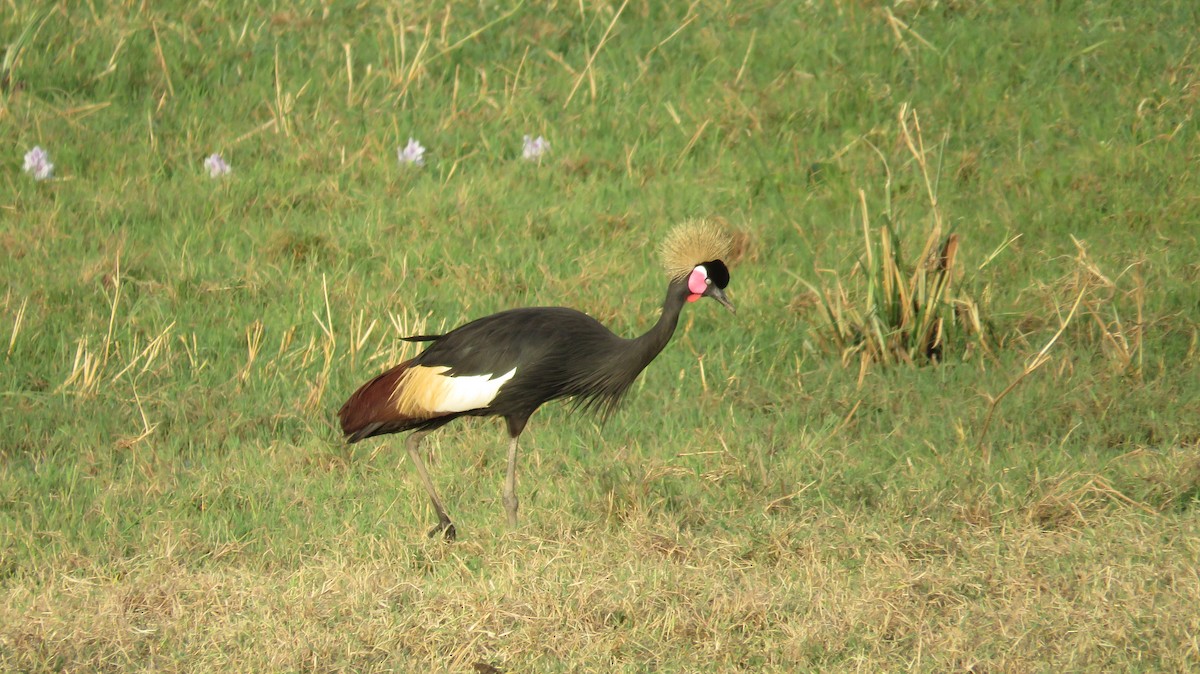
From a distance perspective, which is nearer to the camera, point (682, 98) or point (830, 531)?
point (830, 531)

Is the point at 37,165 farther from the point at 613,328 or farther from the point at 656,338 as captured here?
the point at 656,338

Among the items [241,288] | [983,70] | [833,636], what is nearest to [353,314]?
[241,288]

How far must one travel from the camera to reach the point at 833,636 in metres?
4.09

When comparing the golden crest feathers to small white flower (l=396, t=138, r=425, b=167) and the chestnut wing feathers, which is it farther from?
small white flower (l=396, t=138, r=425, b=167)

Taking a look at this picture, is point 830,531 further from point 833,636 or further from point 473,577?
point 473,577

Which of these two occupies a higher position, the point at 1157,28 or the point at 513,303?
the point at 1157,28

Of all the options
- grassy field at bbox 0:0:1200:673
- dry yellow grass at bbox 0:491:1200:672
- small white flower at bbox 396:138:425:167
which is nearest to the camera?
dry yellow grass at bbox 0:491:1200:672

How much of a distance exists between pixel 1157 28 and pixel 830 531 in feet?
17.6

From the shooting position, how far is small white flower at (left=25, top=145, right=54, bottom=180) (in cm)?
786

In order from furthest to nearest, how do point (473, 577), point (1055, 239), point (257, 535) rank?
1. point (1055, 239)
2. point (257, 535)
3. point (473, 577)

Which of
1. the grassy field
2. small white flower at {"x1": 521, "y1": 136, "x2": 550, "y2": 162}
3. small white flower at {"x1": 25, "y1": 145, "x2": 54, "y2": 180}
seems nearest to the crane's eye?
the grassy field

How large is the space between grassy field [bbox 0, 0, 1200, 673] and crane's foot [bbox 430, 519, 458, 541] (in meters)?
0.06

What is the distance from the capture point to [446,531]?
16.4 ft

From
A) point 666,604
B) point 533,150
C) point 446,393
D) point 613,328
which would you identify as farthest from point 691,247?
point 533,150
